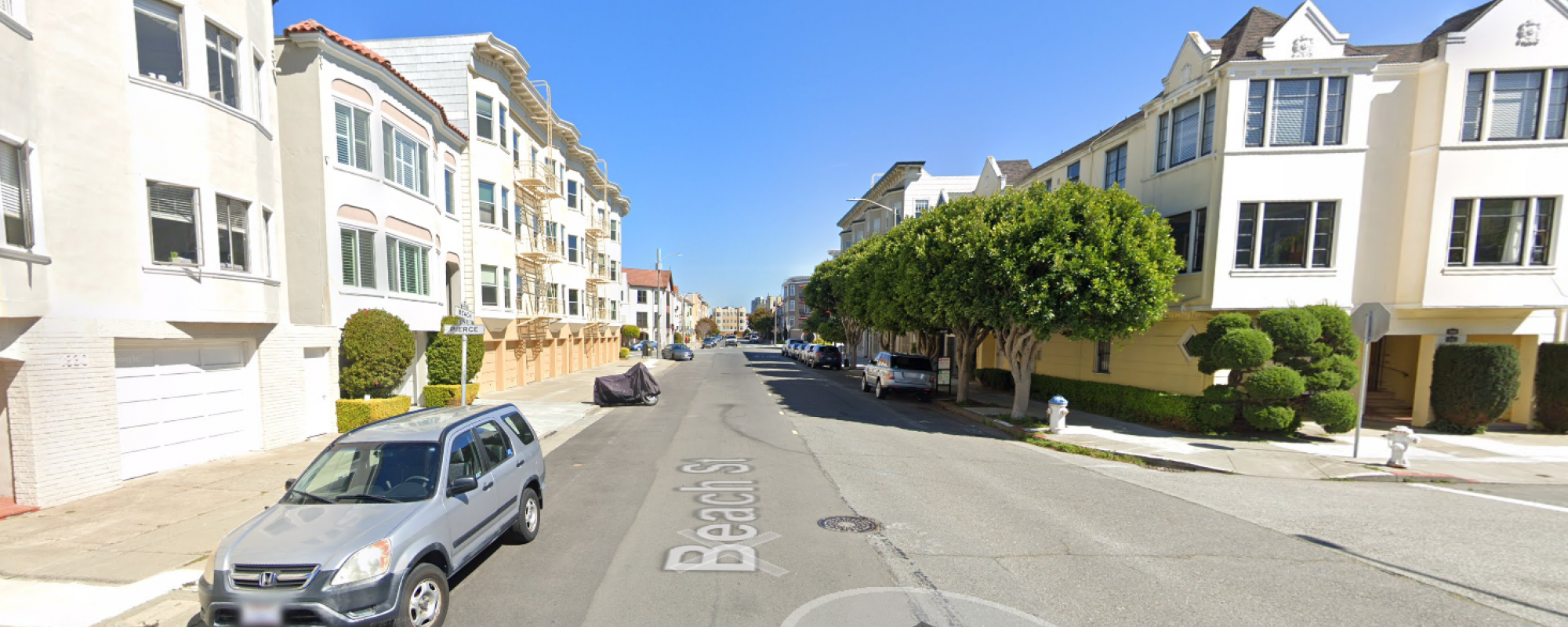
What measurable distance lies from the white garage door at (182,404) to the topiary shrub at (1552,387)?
94.3ft

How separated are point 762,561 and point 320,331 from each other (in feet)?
39.5

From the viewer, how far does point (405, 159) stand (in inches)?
597

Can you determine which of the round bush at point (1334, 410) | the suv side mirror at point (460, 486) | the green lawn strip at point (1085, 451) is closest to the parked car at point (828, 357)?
the green lawn strip at point (1085, 451)

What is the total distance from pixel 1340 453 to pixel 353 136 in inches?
896

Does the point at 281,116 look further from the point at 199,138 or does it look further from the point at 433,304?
the point at 433,304

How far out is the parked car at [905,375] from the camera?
20.7 meters

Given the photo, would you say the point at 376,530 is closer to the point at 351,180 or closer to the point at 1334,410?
the point at 351,180

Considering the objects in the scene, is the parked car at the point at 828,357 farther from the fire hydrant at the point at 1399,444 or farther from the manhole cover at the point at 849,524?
the manhole cover at the point at 849,524

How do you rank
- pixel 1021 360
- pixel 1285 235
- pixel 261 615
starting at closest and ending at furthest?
pixel 261 615 < pixel 1285 235 < pixel 1021 360

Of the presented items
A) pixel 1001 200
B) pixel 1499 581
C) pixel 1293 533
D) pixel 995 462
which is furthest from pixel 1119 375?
pixel 1499 581

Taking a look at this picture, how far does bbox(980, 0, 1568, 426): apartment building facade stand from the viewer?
1309 centimetres

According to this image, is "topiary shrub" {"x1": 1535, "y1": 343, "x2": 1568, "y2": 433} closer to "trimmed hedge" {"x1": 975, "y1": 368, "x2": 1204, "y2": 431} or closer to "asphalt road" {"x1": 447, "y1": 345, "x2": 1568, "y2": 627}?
"asphalt road" {"x1": 447, "y1": 345, "x2": 1568, "y2": 627}

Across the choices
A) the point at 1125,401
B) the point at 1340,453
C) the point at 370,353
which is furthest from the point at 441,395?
the point at 1340,453

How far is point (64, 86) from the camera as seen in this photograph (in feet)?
26.2
